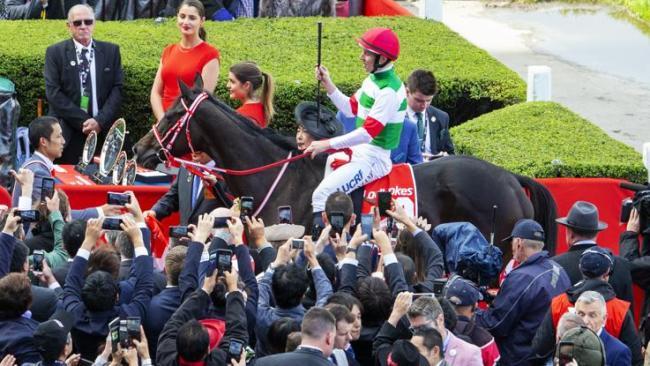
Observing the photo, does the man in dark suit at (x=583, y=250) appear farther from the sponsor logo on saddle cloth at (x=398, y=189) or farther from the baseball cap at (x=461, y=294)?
the sponsor logo on saddle cloth at (x=398, y=189)

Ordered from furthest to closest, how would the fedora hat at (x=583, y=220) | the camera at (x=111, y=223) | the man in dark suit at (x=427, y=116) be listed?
1. the man in dark suit at (x=427, y=116)
2. the fedora hat at (x=583, y=220)
3. the camera at (x=111, y=223)

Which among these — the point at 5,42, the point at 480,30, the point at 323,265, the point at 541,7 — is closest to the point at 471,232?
the point at 323,265

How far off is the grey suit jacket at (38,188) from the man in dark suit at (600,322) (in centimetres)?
429

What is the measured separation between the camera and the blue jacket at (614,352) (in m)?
10.6

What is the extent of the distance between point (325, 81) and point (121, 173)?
7.90 feet

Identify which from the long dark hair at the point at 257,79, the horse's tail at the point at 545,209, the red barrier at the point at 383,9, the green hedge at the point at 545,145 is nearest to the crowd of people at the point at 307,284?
the long dark hair at the point at 257,79

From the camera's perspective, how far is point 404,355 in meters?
9.41

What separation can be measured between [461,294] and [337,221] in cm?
122

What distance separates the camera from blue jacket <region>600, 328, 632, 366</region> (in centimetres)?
1061

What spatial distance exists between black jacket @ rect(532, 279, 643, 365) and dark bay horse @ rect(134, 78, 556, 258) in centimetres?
287

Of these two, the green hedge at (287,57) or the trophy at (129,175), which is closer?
the trophy at (129,175)

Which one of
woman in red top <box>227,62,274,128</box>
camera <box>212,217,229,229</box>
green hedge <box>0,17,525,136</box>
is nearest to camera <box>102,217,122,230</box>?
camera <box>212,217,229,229</box>

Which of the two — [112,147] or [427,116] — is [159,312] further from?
[427,116]

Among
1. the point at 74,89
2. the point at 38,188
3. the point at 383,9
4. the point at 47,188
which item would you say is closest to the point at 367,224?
the point at 47,188
